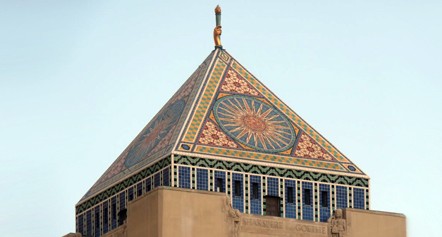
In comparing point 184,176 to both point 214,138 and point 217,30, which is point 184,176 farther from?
point 217,30

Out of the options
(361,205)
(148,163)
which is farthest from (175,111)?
(361,205)

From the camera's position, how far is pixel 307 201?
48.2 m

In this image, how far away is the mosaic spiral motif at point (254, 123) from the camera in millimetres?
48375

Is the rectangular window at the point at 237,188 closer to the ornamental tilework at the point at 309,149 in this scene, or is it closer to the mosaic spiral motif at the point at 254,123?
the mosaic spiral motif at the point at 254,123

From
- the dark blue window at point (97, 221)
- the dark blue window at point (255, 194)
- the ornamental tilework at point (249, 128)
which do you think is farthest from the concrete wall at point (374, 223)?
the dark blue window at point (97, 221)

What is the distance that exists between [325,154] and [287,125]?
4.13 feet

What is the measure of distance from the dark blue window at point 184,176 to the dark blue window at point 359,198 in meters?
4.68

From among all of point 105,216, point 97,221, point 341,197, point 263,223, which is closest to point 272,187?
point 263,223

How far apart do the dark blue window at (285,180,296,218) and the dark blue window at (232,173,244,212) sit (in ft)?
4.16

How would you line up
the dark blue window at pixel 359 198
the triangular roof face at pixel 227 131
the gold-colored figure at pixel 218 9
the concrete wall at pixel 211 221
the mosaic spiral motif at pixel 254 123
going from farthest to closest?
the gold-colored figure at pixel 218 9, the dark blue window at pixel 359 198, the mosaic spiral motif at pixel 254 123, the triangular roof face at pixel 227 131, the concrete wall at pixel 211 221

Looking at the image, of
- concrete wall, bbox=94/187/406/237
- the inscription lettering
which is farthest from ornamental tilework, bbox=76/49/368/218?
the inscription lettering

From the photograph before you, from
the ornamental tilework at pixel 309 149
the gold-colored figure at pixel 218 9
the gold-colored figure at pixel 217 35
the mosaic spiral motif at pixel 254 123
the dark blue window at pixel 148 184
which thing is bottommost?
the dark blue window at pixel 148 184

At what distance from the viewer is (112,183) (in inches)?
1956

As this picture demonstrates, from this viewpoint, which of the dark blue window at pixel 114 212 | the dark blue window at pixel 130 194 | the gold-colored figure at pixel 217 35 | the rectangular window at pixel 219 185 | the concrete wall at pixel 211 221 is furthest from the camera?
the gold-colored figure at pixel 217 35
